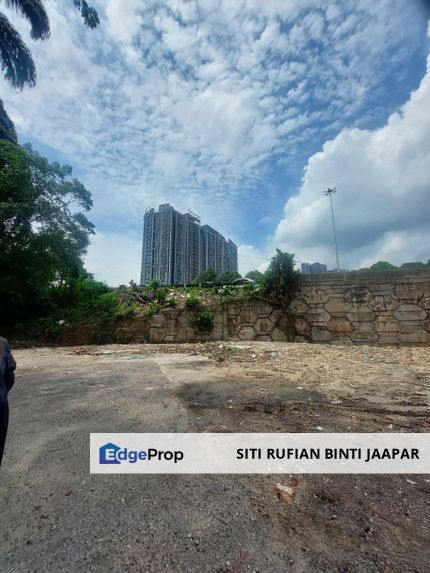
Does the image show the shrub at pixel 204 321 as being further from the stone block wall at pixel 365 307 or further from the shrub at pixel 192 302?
the stone block wall at pixel 365 307

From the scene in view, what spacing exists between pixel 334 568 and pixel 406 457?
40.3 inches

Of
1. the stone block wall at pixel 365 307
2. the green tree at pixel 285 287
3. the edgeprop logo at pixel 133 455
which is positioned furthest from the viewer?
the green tree at pixel 285 287

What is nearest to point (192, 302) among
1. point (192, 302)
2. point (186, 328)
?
point (192, 302)

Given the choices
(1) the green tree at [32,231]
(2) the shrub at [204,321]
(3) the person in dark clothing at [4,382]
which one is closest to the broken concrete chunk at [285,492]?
(3) the person in dark clothing at [4,382]

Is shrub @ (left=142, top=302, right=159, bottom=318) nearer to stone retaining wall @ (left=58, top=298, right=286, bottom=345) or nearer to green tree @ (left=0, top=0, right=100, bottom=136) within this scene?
stone retaining wall @ (left=58, top=298, right=286, bottom=345)

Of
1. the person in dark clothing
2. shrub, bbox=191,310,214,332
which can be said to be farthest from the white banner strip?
shrub, bbox=191,310,214,332

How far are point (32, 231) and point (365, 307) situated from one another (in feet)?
33.5

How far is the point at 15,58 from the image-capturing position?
890cm

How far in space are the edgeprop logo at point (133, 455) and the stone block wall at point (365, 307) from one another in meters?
5.91

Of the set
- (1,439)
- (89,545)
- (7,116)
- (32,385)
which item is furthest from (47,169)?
(7,116)

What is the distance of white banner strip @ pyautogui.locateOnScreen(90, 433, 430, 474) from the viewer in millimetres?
1463

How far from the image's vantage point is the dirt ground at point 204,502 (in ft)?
3.04

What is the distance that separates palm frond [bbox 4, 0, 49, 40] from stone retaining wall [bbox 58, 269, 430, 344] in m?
9.87

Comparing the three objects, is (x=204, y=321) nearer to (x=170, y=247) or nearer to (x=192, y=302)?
(x=192, y=302)
